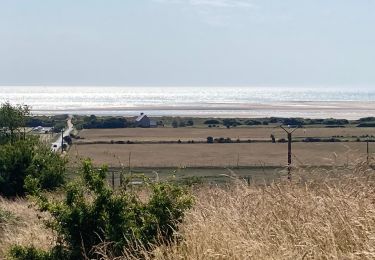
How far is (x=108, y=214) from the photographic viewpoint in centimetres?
1048

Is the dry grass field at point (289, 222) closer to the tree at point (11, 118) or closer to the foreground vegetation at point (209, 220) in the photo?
the foreground vegetation at point (209, 220)

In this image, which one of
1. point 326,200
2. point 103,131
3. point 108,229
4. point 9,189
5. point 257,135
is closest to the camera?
point 326,200

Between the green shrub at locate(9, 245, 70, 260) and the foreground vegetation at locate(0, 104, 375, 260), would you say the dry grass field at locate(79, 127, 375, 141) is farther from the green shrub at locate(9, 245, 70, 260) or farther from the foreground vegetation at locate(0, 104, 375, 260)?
the green shrub at locate(9, 245, 70, 260)

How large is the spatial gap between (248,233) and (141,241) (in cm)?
210

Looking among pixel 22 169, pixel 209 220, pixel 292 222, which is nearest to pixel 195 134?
pixel 22 169

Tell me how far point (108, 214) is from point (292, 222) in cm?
350

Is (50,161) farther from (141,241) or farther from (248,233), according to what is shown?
(248,233)

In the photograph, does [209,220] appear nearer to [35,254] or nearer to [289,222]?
[289,222]

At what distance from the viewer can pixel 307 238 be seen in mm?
7176

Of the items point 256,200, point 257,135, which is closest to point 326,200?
point 256,200

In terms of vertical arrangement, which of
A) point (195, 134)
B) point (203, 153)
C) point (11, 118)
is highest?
point (11, 118)

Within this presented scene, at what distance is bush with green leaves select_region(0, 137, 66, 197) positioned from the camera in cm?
2289

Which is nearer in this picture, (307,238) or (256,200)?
(307,238)

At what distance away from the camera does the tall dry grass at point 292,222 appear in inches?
276
